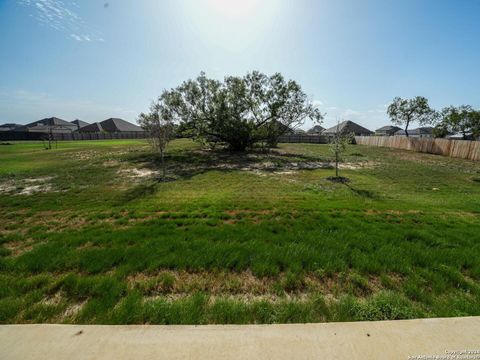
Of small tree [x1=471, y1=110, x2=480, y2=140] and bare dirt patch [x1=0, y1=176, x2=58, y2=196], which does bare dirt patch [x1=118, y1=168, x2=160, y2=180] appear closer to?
bare dirt patch [x1=0, y1=176, x2=58, y2=196]

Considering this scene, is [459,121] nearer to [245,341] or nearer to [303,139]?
[303,139]

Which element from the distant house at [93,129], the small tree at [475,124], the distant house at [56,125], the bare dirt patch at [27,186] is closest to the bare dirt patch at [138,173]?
the bare dirt patch at [27,186]

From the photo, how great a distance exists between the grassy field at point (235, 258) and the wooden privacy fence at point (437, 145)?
1657 centimetres

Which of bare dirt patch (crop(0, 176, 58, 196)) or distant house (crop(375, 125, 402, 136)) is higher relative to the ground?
distant house (crop(375, 125, 402, 136))

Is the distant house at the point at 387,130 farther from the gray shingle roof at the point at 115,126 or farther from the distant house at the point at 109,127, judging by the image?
the gray shingle roof at the point at 115,126

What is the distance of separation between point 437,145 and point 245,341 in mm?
29570

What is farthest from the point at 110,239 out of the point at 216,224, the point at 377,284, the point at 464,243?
the point at 464,243

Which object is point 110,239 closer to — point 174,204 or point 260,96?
point 174,204

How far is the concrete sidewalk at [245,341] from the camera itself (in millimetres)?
1655

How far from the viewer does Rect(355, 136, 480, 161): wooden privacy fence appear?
1830 centimetres

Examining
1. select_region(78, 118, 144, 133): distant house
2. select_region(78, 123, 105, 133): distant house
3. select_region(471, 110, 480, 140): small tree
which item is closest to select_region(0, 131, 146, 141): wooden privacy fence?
select_region(78, 118, 144, 133): distant house

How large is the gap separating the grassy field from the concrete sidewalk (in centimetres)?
29

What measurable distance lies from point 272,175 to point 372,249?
8.14m

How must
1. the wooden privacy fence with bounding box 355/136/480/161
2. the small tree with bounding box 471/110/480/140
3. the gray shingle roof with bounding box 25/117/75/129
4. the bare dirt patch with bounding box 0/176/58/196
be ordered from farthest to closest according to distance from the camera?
the gray shingle roof with bounding box 25/117/75/129
the small tree with bounding box 471/110/480/140
the wooden privacy fence with bounding box 355/136/480/161
the bare dirt patch with bounding box 0/176/58/196
